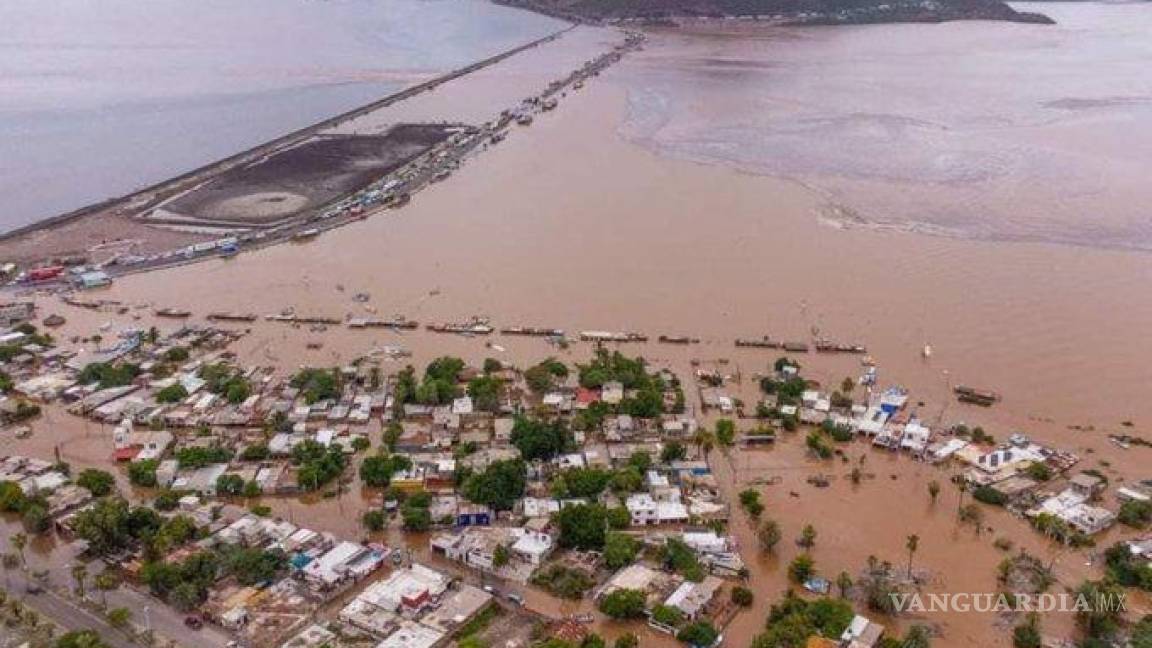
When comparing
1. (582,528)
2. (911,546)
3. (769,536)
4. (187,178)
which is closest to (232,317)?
(582,528)

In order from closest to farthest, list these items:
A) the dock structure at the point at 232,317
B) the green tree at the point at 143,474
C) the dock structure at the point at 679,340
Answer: the green tree at the point at 143,474
the dock structure at the point at 679,340
the dock structure at the point at 232,317

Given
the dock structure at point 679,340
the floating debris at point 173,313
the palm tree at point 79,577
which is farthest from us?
the floating debris at point 173,313

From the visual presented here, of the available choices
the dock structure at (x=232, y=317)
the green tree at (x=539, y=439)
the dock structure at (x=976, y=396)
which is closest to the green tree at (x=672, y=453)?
the green tree at (x=539, y=439)

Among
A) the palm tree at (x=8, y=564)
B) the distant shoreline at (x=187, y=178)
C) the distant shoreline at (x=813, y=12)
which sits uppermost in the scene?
the distant shoreline at (x=813, y=12)

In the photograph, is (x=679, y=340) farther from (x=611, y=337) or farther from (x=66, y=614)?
(x=66, y=614)

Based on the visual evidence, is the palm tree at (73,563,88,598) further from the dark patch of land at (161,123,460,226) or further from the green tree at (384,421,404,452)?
the dark patch of land at (161,123,460,226)

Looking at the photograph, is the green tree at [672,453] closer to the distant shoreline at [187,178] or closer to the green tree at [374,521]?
the green tree at [374,521]
